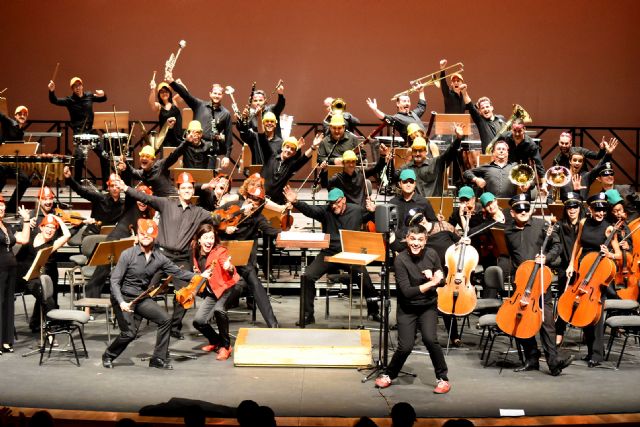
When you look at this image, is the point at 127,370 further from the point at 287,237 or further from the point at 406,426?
the point at 406,426

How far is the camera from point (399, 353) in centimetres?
803

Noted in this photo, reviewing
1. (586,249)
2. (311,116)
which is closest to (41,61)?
(311,116)

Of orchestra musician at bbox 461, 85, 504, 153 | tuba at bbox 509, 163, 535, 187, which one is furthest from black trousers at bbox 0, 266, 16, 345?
orchestra musician at bbox 461, 85, 504, 153

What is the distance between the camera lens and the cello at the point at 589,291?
876cm

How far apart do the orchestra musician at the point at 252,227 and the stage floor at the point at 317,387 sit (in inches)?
35.4

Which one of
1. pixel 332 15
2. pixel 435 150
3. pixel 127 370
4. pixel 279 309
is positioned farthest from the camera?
pixel 332 15

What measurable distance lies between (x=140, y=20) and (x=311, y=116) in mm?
3365

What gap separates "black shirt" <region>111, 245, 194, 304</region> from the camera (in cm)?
865

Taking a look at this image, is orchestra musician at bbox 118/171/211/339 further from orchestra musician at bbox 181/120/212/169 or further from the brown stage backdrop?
the brown stage backdrop

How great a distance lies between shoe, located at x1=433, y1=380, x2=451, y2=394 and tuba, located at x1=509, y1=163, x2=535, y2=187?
344 cm

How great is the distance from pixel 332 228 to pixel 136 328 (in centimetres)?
260

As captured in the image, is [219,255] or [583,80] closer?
[219,255]

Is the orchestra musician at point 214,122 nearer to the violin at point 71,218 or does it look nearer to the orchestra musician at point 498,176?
the violin at point 71,218

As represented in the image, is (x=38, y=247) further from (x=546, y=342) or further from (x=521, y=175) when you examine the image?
(x=521, y=175)
